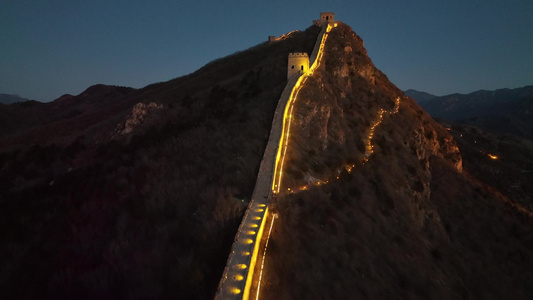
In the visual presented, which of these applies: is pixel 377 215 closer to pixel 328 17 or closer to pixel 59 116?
pixel 328 17

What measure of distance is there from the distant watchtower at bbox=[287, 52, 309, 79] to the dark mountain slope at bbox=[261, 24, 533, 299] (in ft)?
7.27

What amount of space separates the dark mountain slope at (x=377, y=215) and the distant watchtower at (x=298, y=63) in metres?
2.22

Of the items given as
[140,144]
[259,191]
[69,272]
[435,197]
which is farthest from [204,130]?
[435,197]

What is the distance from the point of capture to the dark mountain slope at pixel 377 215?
15.8 meters

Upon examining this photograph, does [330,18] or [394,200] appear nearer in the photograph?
[394,200]

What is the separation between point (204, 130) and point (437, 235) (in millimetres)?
27607

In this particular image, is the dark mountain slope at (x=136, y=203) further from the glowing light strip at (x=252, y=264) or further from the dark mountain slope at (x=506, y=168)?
the dark mountain slope at (x=506, y=168)

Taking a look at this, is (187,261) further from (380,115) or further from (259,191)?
(380,115)

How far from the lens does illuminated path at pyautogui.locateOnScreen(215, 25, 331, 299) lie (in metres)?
11.2

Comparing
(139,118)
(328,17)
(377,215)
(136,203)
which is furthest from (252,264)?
(328,17)

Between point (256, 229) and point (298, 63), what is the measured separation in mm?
27455

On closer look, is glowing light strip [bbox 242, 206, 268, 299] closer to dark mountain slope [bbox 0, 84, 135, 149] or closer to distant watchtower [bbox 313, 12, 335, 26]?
dark mountain slope [bbox 0, 84, 135, 149]

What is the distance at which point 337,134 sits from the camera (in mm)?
30656

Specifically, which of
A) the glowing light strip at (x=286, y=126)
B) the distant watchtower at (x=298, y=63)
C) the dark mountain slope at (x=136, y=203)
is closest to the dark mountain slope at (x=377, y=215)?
the glowing light strip at (x=286, y=126)
